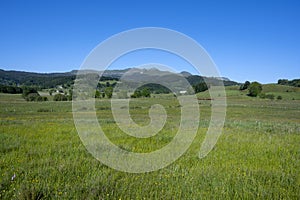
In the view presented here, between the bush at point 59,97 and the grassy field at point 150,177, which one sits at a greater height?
the grassy field at point 150,177

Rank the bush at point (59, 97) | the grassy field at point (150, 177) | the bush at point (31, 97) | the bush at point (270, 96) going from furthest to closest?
the bush at point (270, 96) < the bush at point (59, 97) < the bush at point (31, 97) < the grassy field at point (150, 177)

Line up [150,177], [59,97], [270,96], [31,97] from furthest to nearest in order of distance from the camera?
[270,96], [59,97], [31,97], [150,177]

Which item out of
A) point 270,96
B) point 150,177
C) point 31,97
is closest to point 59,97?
point 31,97

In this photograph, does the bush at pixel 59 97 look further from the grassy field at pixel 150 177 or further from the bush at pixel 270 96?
the grassy field at pixel 150 177

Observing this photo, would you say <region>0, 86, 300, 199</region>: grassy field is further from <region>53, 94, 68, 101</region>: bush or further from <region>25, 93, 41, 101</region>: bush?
<region>25, 93, 41, 101</region>: bush

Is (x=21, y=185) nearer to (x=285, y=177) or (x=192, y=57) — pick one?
(x=285, y=177)

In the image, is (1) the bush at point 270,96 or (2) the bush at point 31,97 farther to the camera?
(1) the bush at point 270,96

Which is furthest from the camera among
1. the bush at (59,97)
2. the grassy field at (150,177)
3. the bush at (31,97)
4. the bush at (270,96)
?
the bush at (270,96)

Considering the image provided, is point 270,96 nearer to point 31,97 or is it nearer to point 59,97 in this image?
point 59,97

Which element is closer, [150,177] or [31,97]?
[150,177]

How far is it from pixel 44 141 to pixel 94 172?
426 centimetres

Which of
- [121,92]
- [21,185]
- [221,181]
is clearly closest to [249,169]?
[221,181]

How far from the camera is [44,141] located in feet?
27.9

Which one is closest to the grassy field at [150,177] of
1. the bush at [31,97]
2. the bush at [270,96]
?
the bush at [31,97]
